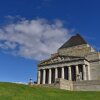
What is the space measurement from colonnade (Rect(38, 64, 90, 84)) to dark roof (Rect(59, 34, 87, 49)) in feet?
38.7

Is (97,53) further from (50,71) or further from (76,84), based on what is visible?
(76,84)

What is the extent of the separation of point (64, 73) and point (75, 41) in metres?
14.8

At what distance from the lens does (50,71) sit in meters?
74.4

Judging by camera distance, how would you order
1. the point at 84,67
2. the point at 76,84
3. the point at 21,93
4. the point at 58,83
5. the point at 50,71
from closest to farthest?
the point at 21,93
the point at 58,83
the point at 76,84
the point at 84,67
the point at 50,71

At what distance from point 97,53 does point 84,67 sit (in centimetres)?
678

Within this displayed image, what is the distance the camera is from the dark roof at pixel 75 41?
265 ft

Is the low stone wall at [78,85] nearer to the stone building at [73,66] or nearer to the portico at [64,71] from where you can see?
the stone building at [73,66]

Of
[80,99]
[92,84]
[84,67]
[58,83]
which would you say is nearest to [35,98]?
[80,99]

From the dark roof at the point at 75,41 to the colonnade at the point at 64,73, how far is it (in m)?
11.8

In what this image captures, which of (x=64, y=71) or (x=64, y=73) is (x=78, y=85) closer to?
(x=64, y=73)

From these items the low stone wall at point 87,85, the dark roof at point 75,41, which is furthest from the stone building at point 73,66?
the low stone wall at point 87,85

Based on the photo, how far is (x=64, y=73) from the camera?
240 ft

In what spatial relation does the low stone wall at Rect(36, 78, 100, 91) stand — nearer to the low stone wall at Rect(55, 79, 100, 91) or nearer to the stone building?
the low stone wall at Rect(55, 79, 100, 91)

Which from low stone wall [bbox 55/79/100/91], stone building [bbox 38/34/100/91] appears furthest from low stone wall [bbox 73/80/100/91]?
stone building [bbox 38/34/100/91]
